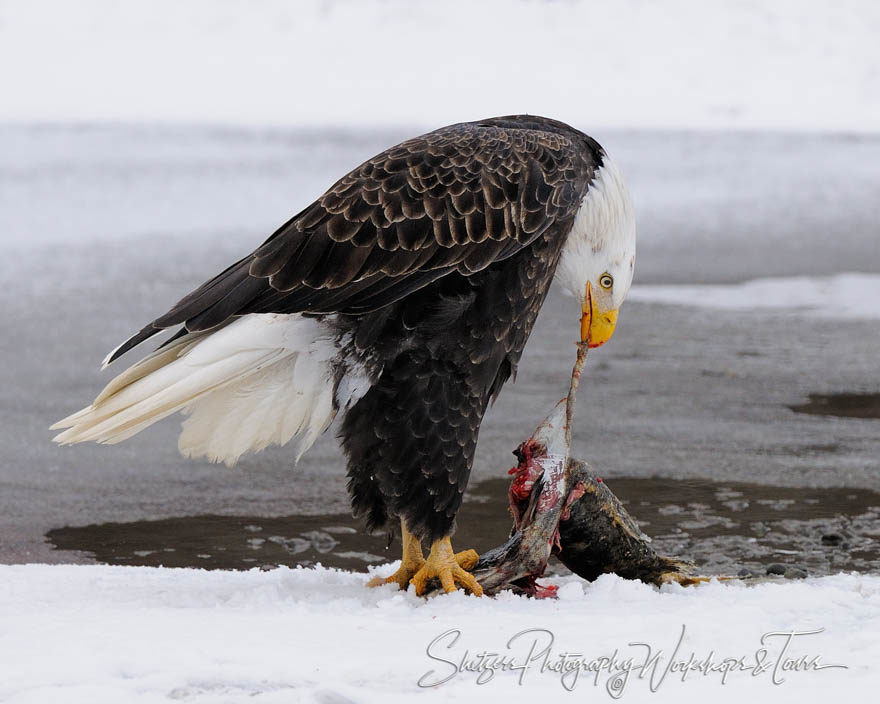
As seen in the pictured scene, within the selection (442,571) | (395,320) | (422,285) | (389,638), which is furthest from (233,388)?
(389,638)

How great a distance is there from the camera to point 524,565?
344cm

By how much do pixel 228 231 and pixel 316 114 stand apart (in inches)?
114

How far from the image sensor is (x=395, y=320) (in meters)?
3.45

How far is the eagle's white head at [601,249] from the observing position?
3623mm

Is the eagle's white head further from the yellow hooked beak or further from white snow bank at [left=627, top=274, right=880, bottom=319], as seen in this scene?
white snow bank at [left=627, top=274, right=880, bottom=319]

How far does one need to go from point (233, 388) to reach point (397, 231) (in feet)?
2.09

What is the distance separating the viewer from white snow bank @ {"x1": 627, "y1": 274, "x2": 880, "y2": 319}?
8.13 m

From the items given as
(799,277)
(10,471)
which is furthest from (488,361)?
(799,277)

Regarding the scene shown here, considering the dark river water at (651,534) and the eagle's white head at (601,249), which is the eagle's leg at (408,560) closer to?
the dark river water at (651,534)

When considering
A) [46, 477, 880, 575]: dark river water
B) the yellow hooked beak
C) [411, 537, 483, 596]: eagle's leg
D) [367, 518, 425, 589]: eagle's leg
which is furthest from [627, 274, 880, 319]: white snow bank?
[411, 537, 483, 596]: eagle's leg

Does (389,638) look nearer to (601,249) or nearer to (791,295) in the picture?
(601,249)

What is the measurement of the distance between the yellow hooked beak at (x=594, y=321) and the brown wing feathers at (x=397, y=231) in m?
0.31

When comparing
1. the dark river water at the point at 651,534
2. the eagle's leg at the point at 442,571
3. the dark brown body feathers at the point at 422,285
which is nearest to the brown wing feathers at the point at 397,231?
the dark brown body feathers at the point at 422,285

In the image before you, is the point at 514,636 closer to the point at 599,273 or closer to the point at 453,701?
the point at 453,701
